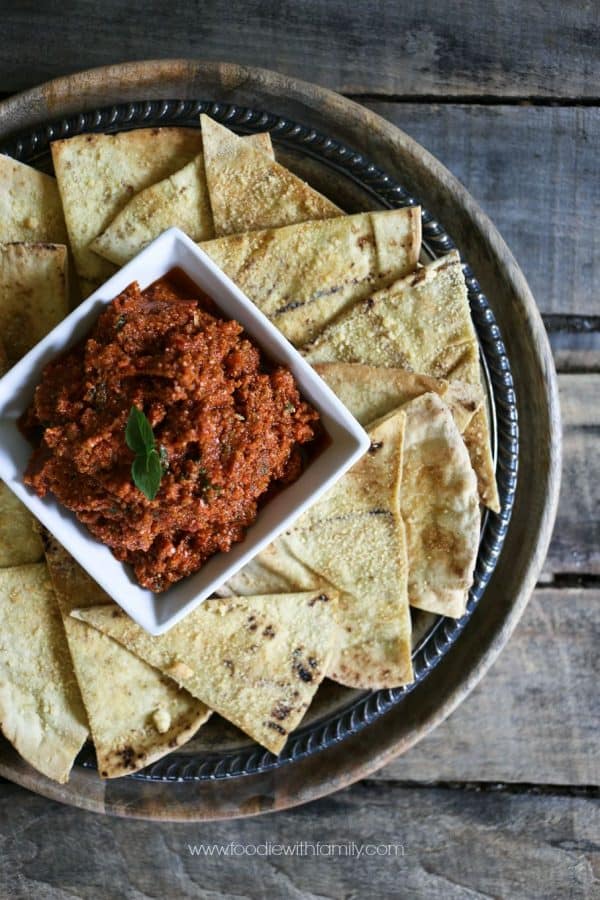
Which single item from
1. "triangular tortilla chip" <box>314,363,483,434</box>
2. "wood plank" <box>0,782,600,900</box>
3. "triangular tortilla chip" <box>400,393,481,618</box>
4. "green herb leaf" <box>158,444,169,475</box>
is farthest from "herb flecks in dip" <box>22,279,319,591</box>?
"wood plank" <box>0,782,600,900</box>

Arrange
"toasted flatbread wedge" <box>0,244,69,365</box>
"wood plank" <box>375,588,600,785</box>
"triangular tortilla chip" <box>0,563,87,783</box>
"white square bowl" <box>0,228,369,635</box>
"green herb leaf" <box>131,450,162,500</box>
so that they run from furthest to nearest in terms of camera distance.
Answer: "wood plank" <box>375,588,600,785</box>
"triangular tortilla chip" <box>0,563,87,783</box>
"toasted flatbread wedge" <box>0,244,69,365</box>
"white square bowl" <box>0,228,369,635</box>
"green herb leaf" <box>131,450,162,500</box>

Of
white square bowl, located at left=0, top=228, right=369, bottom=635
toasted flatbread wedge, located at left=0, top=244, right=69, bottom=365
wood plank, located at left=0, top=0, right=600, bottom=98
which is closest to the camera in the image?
white square bowl, located at left=0, top=228, right=369, bottom=635

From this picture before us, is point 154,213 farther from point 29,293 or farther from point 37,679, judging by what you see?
point 37,679

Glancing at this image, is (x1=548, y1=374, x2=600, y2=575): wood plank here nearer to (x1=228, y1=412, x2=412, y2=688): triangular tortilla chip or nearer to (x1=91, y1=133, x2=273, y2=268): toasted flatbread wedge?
(x1=228, y1=412, x2=412, y2=688): triangular tortilla chip

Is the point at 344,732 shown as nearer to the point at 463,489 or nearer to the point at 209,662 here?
the point at 209,662

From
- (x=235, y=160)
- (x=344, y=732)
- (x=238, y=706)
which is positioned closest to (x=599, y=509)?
(x=344, y=732)

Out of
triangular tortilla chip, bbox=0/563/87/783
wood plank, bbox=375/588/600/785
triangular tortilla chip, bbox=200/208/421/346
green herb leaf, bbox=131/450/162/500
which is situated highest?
triangular tortilla chip, bbox=200/208/421/346
